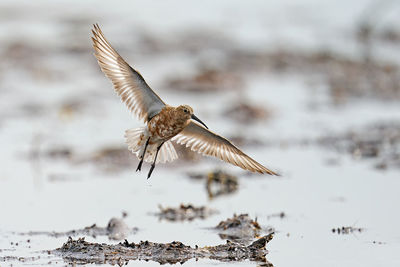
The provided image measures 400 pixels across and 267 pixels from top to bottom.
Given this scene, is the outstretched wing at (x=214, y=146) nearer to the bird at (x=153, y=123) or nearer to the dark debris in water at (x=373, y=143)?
the bird at (x=153, y=123)

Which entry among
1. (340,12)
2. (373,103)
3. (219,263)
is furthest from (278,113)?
(340,12)

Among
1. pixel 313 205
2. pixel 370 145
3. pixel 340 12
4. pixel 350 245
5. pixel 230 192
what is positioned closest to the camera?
pixel 350 245

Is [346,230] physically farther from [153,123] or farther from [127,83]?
[127,83]

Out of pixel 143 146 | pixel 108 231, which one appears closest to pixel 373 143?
pixel 143 146

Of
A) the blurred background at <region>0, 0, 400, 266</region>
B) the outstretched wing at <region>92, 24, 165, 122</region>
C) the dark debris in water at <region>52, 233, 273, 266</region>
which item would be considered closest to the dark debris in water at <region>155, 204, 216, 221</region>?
the blurred background at <region>0, 0, 400, 266</region>

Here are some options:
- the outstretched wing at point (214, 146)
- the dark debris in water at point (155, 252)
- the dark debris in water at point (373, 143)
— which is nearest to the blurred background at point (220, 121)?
the dark debris in water at point (373, 143)

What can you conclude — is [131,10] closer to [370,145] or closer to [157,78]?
[157,78]

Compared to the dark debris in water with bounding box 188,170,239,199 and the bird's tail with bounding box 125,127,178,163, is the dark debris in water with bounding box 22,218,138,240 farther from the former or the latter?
the dark debris in water with bounding box 188,170,239,199

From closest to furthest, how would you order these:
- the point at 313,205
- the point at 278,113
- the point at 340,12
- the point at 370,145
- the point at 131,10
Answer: the point at 313,205
the point at 370,145
the point at 278,113
the point at 340,12
the point at 131,10
